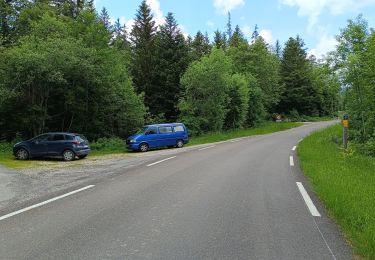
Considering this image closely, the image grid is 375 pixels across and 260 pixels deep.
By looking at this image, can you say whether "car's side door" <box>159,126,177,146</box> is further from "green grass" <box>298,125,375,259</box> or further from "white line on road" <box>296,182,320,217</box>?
"white line on road" <box>296,182,320,217</box>

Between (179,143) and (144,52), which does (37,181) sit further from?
(144,52)

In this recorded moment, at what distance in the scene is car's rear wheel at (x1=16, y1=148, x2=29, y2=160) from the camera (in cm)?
2177

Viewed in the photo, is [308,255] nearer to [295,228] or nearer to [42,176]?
[295,228]

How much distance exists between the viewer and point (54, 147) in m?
21.5

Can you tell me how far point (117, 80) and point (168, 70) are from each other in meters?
12.0

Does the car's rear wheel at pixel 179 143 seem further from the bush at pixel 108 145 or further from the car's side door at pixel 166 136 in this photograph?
the bush at pixel 108 145

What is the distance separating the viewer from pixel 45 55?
1001 inches

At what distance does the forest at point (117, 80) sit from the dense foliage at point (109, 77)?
8cm

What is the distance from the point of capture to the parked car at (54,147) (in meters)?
21.4

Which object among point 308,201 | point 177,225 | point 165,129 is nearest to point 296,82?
point 165,129

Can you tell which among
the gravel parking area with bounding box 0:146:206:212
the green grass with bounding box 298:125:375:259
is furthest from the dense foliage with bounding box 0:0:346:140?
the green grass with bounding box 298:125:375:259

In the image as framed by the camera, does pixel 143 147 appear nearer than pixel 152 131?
Yes

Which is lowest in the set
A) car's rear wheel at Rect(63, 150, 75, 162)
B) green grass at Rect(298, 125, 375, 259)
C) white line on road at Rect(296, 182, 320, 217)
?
white line on road at Rect(296, 182, 320, 217)

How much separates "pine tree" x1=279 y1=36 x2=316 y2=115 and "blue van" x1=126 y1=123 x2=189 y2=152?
52701mm
